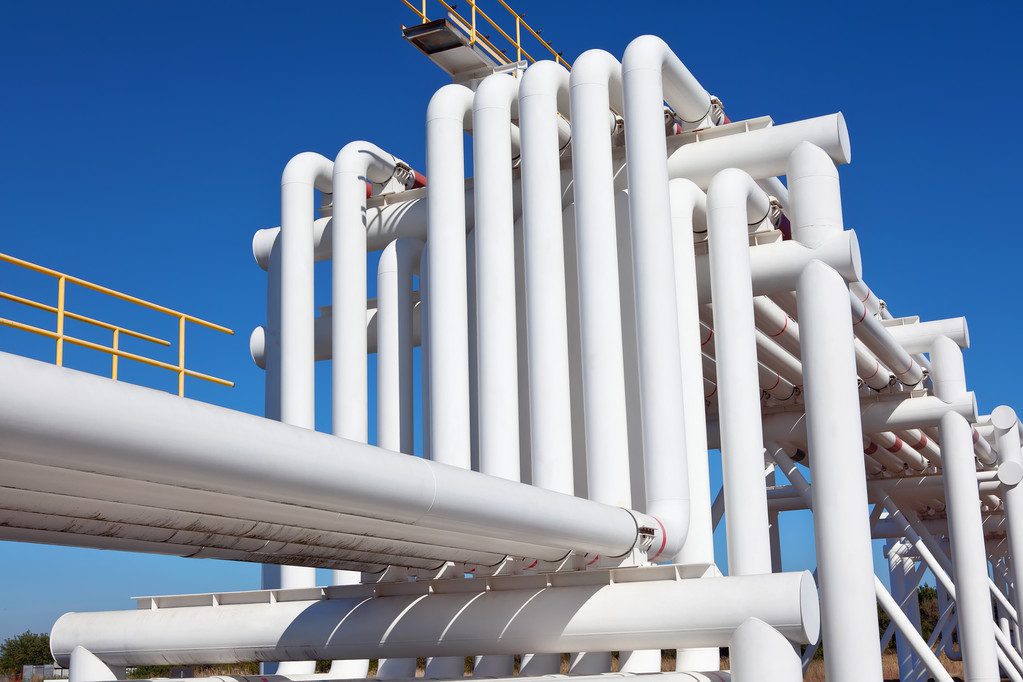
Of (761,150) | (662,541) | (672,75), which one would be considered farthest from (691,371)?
(672,75)

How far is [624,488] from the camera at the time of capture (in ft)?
41.1

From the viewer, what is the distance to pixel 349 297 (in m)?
15.2

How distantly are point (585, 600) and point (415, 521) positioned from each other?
2914 millimetres

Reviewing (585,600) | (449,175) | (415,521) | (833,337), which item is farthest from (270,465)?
(833,337)

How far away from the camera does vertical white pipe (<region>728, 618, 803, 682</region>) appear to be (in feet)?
33.2

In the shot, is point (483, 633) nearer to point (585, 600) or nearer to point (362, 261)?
point (585, 600)

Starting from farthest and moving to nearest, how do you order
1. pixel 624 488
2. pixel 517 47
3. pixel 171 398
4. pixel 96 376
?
pixel 517 47, pixel 624 488, pixel 171 398, pixel 96 376

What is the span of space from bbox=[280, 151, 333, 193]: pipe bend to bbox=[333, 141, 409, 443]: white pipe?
500 mm

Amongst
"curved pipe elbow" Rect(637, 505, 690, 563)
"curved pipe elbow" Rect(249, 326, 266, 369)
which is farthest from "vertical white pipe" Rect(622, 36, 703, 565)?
"curved pipe elbow" Rect(249, 326, 266, 369)

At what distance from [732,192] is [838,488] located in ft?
11.8

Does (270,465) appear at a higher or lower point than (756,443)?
lower

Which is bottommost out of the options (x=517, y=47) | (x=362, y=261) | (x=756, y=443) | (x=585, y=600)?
(x=585, y=600)

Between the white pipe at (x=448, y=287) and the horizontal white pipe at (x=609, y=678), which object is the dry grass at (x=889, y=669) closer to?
the white pipe at (x=448, y=287)

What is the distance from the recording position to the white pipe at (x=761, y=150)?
1522 centimetres
